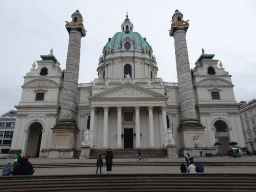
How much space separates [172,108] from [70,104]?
16.9m

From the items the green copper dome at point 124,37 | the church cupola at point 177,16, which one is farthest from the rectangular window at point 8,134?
the church cupola at point 177,16

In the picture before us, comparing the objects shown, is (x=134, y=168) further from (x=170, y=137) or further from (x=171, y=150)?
(x=170, y=137)

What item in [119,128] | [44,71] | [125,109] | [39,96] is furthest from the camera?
[44,71]

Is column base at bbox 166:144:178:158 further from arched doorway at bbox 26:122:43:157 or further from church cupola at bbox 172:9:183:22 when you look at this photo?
arched doorway at bbox 26:122:43:157

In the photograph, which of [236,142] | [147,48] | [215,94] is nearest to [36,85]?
[147,48]

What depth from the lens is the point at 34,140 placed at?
32.3m

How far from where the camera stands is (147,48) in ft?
130

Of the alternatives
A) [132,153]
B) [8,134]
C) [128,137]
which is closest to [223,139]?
[128,137]

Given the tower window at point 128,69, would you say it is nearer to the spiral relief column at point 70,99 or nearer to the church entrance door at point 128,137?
the spiral relief column at point 70,99

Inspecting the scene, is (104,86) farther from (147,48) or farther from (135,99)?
(147,48)

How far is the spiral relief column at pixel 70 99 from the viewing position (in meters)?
25.2

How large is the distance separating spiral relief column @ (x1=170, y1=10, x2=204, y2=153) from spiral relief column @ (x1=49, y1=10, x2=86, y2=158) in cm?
1585

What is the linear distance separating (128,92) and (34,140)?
1921cm

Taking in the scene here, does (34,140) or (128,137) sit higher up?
(128,137)
